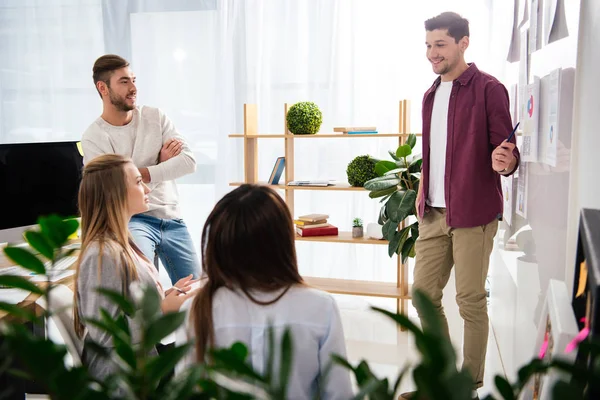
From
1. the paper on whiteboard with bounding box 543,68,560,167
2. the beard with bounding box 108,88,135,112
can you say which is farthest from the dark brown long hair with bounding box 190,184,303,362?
the beard with bounding box 108,88,135,112

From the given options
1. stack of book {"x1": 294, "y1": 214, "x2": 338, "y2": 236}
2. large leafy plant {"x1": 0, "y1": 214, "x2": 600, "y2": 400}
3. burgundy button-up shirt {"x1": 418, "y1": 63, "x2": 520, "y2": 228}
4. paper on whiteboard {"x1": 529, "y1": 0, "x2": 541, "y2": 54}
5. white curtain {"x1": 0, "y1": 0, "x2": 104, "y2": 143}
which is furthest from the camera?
white curtain {"x1": 0, "y1": 0, "x2": 104, "y2": 143}

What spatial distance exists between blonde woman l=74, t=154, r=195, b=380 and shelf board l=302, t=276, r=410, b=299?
189cm

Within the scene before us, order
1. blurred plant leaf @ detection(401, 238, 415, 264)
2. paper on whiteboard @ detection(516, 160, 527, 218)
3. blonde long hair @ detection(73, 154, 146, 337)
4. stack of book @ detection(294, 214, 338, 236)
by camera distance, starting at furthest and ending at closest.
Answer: stack of book @ detection(294, 214, 338, 236) → blurred plant leaf @ detection(401, 238, 415, 264) → paper on whiteboard @ detection(516, 160, 527, 218) → blonde long hair @ detection(73, 154, 146, 337)

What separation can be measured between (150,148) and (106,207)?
1.14m

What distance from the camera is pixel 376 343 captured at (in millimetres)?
3707

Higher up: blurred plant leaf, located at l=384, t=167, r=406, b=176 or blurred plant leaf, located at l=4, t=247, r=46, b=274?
blurred plant leaf, located at l=4, t=247, r=46, b=274

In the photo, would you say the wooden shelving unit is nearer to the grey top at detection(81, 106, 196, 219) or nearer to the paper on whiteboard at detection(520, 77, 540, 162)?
the grey top at detection(81, 106, 196, 219)

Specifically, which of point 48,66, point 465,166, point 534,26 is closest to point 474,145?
point 465,166

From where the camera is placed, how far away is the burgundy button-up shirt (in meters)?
2.57

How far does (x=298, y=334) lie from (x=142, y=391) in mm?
902

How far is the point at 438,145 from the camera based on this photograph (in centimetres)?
279

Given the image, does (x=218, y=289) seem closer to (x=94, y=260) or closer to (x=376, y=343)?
(x=94, y=260)

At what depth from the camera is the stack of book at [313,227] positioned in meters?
4.04

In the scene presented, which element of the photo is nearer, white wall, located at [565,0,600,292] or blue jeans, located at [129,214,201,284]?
white wall, located at [565,0,600,292]
